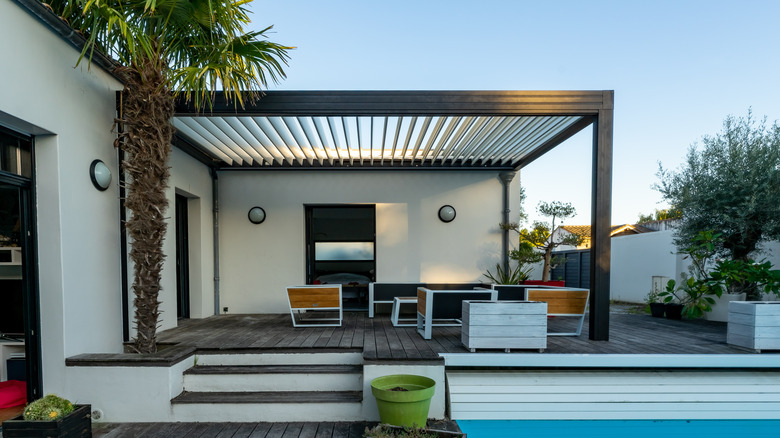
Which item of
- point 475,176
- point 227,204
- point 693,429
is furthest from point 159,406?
point 475,176

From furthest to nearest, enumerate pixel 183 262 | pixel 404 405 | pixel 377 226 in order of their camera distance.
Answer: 1. pixel 377 226
2. pixel 183 262
3. pixel 404 405

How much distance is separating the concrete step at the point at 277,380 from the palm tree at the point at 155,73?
59cm

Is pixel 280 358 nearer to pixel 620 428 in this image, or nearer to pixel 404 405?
pixel 404 405

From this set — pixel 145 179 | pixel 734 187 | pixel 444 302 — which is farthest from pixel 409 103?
pixel 734 187

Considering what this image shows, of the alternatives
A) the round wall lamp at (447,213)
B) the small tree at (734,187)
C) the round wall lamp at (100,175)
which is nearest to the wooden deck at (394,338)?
the small tree at (734,187)

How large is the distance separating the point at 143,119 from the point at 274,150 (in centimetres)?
271

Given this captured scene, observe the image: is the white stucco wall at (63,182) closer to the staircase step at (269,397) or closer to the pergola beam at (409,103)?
the pergola beam at (409,103)

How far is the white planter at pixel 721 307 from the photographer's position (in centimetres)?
591

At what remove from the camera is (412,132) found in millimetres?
5184

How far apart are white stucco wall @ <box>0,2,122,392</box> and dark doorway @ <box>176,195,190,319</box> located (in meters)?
2.47

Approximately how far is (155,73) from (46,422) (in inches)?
108

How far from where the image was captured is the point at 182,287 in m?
6.20

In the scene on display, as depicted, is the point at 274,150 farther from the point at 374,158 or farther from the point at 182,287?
the point at 182,287

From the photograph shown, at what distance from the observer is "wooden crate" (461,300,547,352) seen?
3660 millimetres
